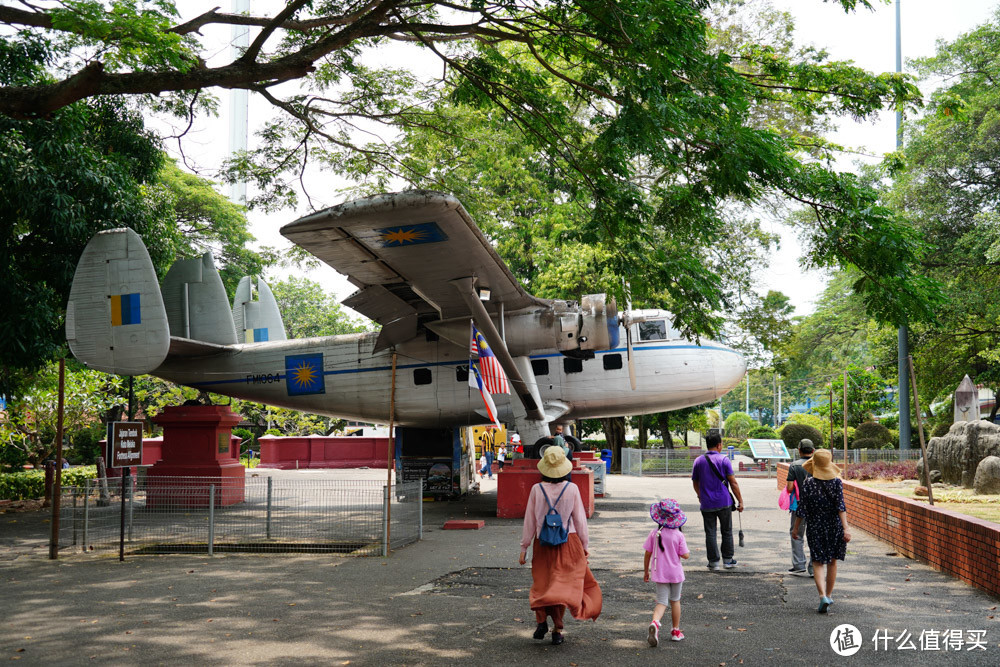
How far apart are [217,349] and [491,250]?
29.6 feet

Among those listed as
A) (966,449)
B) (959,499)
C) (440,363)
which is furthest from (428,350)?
(966,449)

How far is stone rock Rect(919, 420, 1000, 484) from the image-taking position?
55.5 ft

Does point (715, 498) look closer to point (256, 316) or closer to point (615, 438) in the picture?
point (256, 316)

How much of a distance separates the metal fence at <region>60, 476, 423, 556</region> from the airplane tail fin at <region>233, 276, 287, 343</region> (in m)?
10.1

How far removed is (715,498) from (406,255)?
7235 mm

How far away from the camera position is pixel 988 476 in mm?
15484

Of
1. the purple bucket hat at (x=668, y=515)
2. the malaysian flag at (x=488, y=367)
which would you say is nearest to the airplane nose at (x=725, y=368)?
the malaysian flag at (x=488, y=367)

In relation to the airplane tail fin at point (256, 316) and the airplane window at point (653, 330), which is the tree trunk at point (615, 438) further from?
the airplane window at point (653, 330)

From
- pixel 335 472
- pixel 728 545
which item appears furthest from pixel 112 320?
pixel 335 472

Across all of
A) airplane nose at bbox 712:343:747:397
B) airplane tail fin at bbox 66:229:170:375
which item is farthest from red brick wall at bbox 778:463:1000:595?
airplane tail fin at bbox 66:229:170:375

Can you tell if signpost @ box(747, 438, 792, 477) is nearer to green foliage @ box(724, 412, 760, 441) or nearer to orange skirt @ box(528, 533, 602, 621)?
orange skirt @ box(528, 533, 602, 621)

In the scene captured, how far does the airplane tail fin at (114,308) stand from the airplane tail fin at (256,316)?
34.1ft

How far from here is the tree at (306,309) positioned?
2611 inches

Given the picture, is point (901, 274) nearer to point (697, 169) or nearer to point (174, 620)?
point (697, 169)
